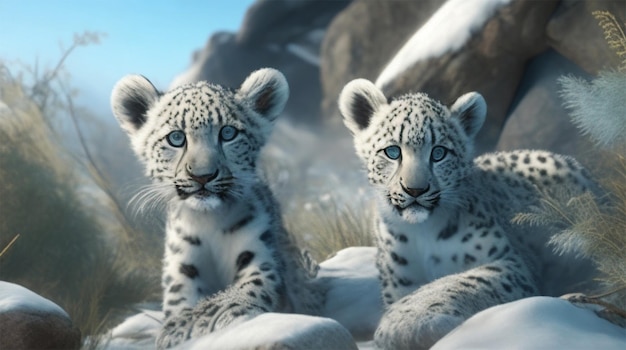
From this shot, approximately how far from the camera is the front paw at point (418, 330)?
3.97m

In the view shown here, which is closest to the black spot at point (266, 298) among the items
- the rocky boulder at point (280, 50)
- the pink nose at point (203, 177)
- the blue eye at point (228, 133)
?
the pink nose at point (203, 177)

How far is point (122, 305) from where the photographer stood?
712 cm

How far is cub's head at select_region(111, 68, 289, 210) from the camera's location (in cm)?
412

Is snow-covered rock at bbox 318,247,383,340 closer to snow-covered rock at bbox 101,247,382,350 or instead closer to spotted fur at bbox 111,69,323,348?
snow-covered rock at bbox 101,247,382,350

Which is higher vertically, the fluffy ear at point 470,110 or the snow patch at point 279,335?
the fluffy ear at point 470,110

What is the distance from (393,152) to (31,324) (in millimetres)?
1839

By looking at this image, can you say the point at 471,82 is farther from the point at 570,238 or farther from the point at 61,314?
the point at 61,314

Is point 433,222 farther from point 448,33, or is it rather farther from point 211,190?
point 448,33

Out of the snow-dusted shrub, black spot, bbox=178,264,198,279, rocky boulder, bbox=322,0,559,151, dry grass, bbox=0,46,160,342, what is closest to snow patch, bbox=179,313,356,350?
black spot, bbox=178,264,198,279

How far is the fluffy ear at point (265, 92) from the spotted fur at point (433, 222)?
395 millimetres

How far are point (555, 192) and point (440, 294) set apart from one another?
1.53 meters

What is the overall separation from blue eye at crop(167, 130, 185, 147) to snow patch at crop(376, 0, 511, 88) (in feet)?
13.2

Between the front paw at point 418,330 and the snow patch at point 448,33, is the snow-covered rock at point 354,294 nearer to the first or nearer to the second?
the front paw at point 418,330

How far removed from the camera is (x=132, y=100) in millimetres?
4492
